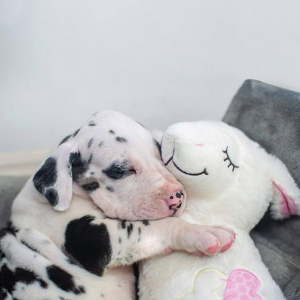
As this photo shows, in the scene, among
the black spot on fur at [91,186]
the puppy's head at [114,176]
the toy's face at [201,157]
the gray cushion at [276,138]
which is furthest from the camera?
the gray cushion at [276,138]

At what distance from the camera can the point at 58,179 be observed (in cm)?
181

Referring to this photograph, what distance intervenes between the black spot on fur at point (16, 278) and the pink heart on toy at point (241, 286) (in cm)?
72

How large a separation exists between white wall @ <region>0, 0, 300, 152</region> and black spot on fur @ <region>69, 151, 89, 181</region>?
A: 1265 millimetres

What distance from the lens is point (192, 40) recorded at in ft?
10.2

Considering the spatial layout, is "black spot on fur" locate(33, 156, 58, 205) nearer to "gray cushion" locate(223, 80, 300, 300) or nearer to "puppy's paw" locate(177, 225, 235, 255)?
"puppy's paw" locate(177, 225, 235, 255)

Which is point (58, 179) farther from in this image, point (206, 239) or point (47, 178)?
point (206, 239)

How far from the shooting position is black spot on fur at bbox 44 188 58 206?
5.92 ft

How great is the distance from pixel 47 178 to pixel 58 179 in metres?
0.05

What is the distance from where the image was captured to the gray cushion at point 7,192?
7.75ft

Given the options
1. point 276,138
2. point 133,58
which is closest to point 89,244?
point 276,138

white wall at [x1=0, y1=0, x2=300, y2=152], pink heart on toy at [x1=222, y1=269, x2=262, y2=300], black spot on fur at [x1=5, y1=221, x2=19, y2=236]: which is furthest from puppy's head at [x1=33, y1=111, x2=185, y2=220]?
white wall at [x1=0, y1=0, x2=300, y2=152]

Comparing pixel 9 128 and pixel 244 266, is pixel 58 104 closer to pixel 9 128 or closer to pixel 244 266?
pixel 9 128

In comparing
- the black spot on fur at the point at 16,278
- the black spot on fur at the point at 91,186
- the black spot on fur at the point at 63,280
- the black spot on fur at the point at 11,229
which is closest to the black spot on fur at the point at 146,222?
the black spot on fur at the point at 91,186

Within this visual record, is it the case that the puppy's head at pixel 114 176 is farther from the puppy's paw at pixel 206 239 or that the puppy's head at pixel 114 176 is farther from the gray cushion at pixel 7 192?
the gray cushion at pixel 7 192
